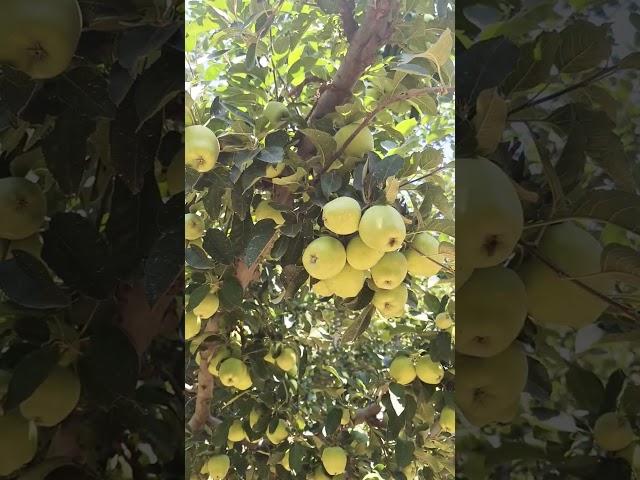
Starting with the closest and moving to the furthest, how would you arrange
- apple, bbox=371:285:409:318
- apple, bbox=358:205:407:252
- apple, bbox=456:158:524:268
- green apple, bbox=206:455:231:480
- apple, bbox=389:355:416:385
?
apple, bbox=456:158:524:268, apple, bbox=358:205:407:252, apple, bbox=371:285:409:318, apple, bbox=389:355:416:385, green apple, bbox=206:455:231:480

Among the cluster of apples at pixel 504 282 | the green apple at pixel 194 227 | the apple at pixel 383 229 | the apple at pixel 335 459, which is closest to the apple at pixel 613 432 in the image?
the cluster of apples at pixel 504 282

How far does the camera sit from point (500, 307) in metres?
0.31

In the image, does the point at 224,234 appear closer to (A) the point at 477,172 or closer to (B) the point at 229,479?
(B) the point at 229,479

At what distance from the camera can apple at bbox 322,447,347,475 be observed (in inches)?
43.2

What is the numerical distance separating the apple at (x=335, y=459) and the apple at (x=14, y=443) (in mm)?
820

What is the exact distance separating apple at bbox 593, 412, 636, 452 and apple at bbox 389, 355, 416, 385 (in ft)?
2.10

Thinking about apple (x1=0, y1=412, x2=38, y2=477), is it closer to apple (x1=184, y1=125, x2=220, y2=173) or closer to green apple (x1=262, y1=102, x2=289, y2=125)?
apple (x1=184, y1=125, x2=220, y2=173)

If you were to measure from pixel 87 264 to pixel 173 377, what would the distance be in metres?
0.08

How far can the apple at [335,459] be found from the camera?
1098 mm

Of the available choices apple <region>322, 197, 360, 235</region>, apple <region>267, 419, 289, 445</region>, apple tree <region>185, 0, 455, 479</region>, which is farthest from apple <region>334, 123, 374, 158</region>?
apple <region>267, 419, 289, 445</region>

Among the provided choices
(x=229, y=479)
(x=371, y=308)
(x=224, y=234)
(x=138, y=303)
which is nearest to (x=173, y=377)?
(x=138, y=303)

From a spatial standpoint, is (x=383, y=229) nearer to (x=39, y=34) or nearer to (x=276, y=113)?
(x=276, y=113)

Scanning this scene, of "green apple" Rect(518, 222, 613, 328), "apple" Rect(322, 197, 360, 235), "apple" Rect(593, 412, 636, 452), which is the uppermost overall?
"green apple" Rect(518, 222, 613, 328)

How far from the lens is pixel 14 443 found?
0.34 metres
